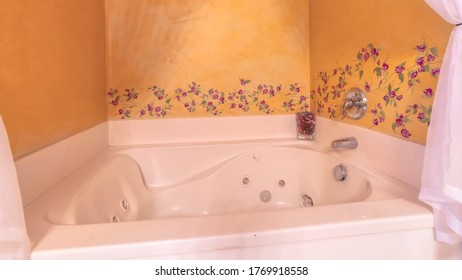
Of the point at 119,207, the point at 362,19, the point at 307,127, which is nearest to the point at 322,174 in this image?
the point at 307,127

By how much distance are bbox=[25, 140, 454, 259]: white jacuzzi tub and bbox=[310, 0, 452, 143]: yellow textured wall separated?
24cm

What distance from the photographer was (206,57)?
1.59m

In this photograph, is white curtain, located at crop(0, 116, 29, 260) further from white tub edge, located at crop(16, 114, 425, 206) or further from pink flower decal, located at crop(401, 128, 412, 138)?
pink flower decal, located at crop(401, 128, 412, 138)

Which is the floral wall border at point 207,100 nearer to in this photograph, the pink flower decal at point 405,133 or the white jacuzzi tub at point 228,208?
the white jacuzzi tub at point 228,208

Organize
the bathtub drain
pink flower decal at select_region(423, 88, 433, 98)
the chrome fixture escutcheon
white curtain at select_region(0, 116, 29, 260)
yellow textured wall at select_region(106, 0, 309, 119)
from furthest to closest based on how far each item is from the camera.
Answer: yellow textured wall at select_region(106, 0, 309, 119) < the bathtub drain < the chrome fixture escutcheon < pink flower decal at select_region(423, 88, 433, 98) < white curtain at select_region(0, 116, 29, 260)

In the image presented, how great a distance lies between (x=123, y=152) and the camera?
56.2 inches

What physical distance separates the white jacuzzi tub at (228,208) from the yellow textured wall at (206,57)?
0.28m

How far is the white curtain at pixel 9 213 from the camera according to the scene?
1.51ft

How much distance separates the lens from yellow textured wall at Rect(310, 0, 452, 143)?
0.85 m

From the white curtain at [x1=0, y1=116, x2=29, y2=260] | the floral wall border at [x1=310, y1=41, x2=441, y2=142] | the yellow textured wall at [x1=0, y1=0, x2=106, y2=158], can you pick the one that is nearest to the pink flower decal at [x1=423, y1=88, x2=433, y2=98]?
the floral wall border at [x1=310, y1=41, x2=441, y2=142]

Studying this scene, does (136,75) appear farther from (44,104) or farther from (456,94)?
(456,94)

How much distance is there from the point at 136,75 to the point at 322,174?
118 centimetres

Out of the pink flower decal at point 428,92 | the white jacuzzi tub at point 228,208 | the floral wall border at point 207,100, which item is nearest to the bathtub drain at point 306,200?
the white jacuzzi tub at point 228,208

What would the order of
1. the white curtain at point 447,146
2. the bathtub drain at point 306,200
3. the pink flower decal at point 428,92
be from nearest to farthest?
the white curtain at point 447,146, the pink flower decal at point 428,92, the bathtub drain at point 306,200
